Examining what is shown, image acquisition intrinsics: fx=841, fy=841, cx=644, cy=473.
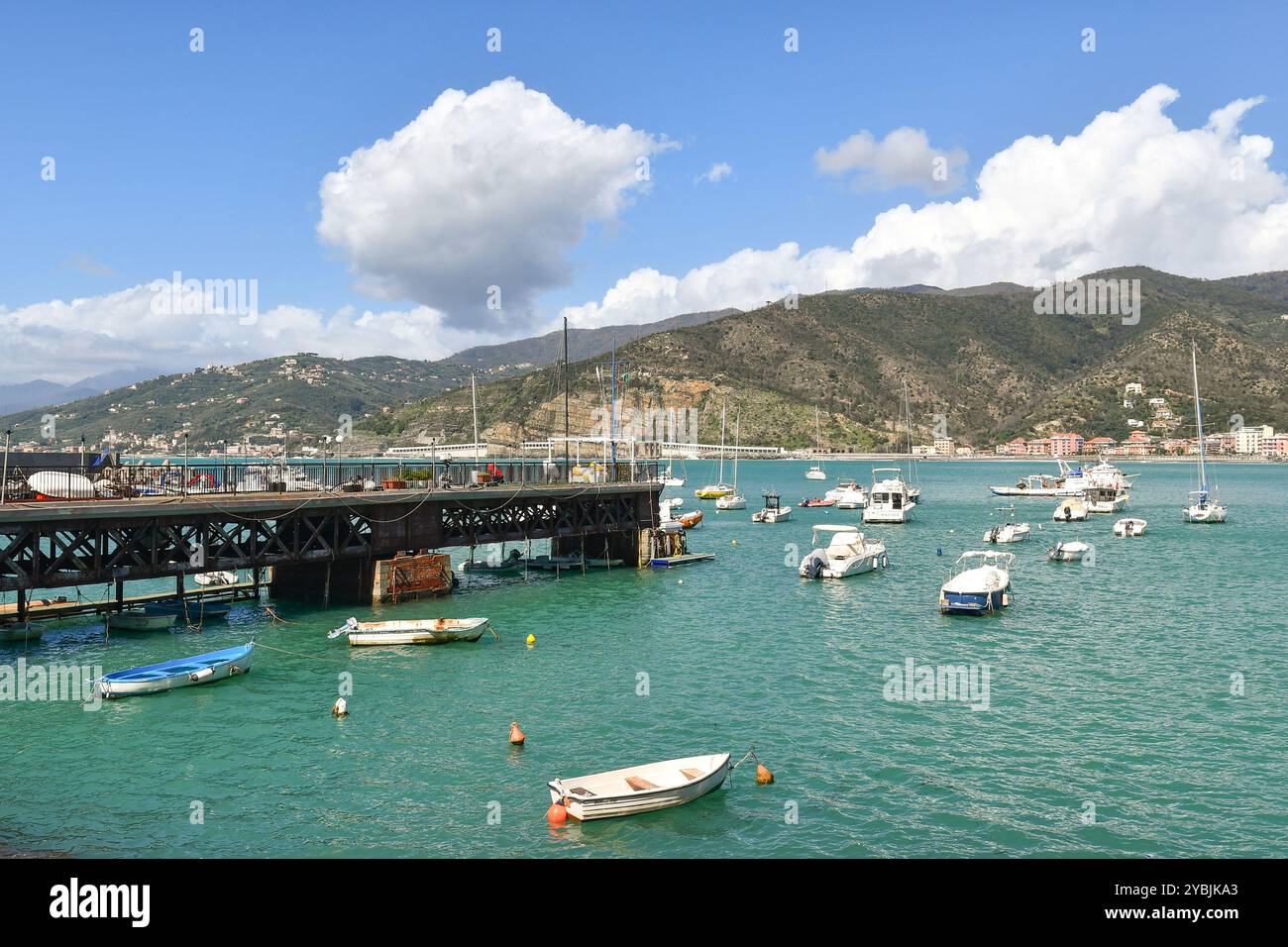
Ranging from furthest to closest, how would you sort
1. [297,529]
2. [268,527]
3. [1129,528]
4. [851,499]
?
[851,499] < [1129,528] < [297,529] < [268,527]

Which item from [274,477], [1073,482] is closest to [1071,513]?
[1073,482]

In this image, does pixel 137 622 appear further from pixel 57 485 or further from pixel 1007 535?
pixel 1007 535

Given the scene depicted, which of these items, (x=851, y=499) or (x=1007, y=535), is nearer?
(x=1007, y=535)

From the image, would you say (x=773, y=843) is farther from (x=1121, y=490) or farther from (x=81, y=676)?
(x=1121, y=490)

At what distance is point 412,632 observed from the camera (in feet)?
126

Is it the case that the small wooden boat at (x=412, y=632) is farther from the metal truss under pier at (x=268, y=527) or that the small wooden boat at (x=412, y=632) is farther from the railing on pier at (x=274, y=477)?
the railing on pier at (x=274, y=477)

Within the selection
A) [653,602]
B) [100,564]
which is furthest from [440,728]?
[653,602]

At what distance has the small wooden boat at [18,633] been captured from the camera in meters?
38.4

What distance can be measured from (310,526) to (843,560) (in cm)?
3636

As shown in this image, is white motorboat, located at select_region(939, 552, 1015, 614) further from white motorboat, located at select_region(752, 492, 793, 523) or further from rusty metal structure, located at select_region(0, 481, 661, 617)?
white motorboat, located at select_region(752, 492, 793, 523)

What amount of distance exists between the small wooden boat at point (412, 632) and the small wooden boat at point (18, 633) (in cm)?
1342

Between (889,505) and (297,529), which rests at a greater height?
(297,529)

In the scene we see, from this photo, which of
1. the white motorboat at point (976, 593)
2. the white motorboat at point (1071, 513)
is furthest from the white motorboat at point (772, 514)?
the white motorboat at point (976, 593)

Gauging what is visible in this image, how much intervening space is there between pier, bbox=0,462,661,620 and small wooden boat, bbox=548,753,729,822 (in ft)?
84.5
